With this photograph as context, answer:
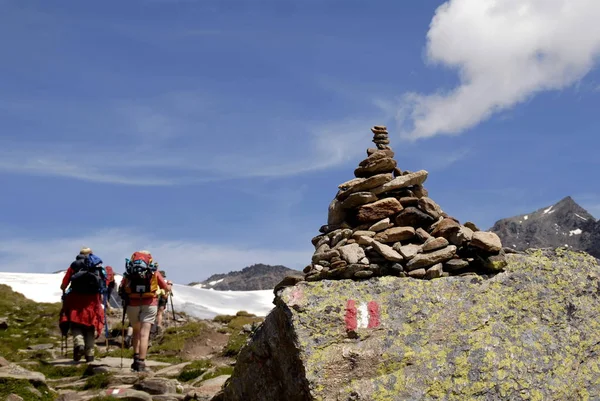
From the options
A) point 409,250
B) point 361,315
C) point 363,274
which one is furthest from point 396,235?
point 361,315

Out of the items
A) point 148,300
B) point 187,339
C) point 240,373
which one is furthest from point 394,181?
point 187,339

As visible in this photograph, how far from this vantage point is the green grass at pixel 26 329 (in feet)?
90.5

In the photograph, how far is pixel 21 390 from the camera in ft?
43.8

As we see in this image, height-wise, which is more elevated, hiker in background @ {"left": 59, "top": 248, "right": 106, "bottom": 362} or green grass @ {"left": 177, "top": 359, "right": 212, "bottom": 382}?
hiker in background @ {"left": 59, "top": 248, "right": 106, "bottom": 362}

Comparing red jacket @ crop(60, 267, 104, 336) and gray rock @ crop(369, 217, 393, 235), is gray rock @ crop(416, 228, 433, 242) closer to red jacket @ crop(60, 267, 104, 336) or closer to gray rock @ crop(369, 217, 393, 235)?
gray rock @ crop(369, 217, 393, 235)

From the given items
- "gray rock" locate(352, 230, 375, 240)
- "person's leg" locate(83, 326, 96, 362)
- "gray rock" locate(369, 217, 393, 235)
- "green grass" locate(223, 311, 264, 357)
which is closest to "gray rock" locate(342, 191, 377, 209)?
"gray rock" locate(369, 217, 393, 235)

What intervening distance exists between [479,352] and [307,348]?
8.18 feet

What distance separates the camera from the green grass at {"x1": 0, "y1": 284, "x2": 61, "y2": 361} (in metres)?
27.6

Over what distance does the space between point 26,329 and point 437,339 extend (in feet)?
107

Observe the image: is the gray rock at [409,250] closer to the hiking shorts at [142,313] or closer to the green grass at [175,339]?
the hiking shorts at [142,313]

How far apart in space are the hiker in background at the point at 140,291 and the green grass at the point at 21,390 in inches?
142

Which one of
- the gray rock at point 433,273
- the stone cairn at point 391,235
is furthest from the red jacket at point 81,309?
the gray rock at point 433,273

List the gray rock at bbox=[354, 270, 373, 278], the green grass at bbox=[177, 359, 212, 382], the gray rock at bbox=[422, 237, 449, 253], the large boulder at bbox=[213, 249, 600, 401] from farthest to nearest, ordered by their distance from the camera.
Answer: the green grass at bbox=[177, 359, 212, 382] → the gray rock at bbox=[422, 237, 449, 253] → the gray rock at bbox=[354, 270, 373, 278] → the large boulder at bbox=[213, 249, 600, 401]

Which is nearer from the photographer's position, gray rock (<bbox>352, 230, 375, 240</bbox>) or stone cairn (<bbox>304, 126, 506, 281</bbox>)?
stone cairn (<bbox>304, 126, 506, 281</bbox>)
